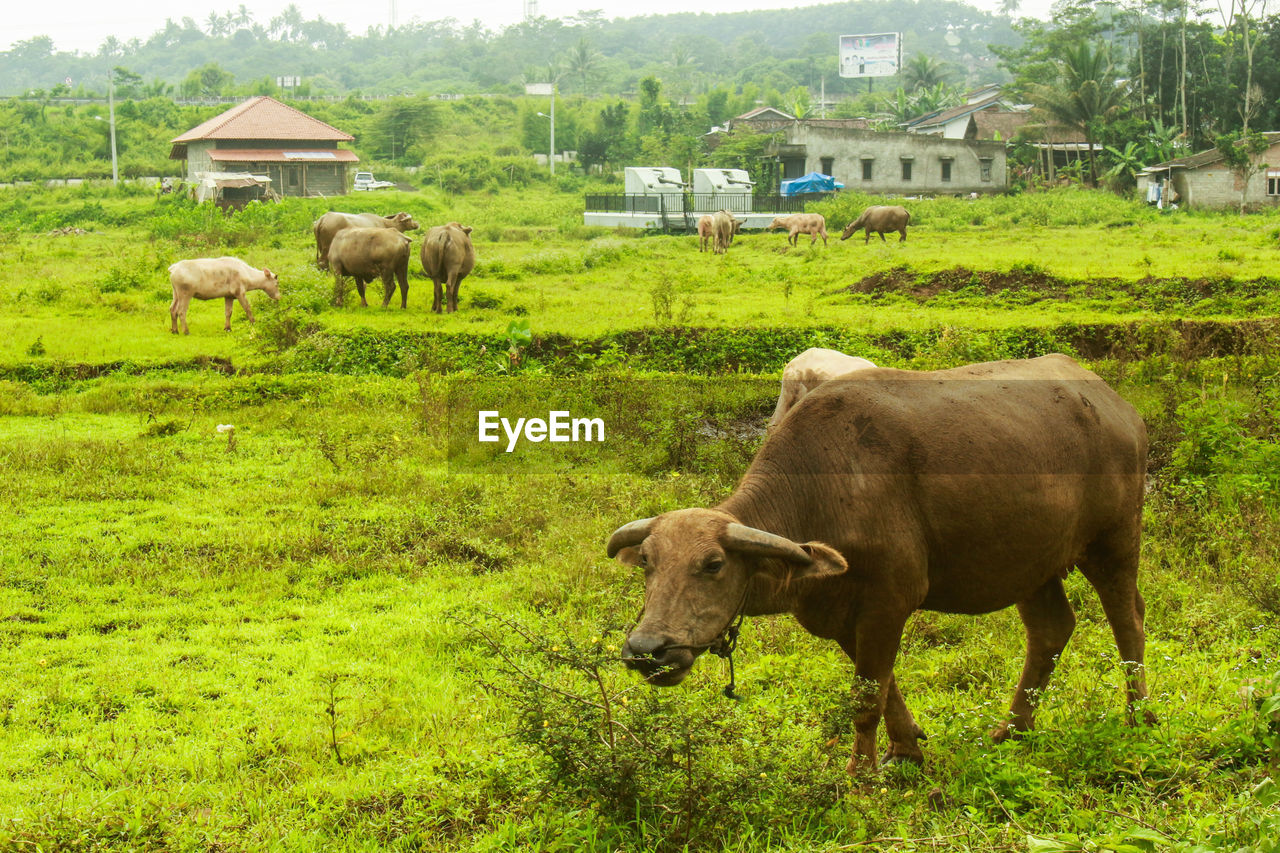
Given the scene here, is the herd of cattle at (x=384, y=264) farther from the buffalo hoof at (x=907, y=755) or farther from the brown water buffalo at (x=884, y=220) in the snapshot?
the brown water buffalo at (x=884, y=220)

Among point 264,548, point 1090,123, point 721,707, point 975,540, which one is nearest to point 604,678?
point 721,707

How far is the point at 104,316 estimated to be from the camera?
1728 centimetres

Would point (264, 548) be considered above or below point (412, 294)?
below

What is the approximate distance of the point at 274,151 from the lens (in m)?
46.2

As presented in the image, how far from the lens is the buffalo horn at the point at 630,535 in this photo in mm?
4117

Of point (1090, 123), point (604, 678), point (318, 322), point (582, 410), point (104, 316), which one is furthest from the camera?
point (1090, 123)

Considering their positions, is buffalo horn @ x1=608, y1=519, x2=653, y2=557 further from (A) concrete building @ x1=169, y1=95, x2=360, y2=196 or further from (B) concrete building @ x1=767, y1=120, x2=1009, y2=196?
(A) concrete building @ x1=169, y1=95, x2=360, y2=196

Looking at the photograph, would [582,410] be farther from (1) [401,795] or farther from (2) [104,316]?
(2) [104,316]

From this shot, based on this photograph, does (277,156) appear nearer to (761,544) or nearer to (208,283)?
(208,283)

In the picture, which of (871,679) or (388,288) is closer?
(871,679)

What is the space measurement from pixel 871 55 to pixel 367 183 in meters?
61.5

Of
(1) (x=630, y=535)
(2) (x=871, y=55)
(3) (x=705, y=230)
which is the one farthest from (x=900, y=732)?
(2) (x=871, y=55)

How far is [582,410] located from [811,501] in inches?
278

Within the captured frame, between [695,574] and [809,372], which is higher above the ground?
[809,372]
